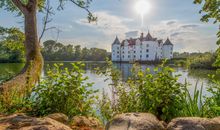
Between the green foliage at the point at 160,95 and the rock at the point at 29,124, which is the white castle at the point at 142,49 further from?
the rock at the point at 29,124

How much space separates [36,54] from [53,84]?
279cm

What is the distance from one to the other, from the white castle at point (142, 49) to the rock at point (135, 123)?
225ft

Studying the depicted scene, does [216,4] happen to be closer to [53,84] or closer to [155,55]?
[53,84]

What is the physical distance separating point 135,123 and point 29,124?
117 cm

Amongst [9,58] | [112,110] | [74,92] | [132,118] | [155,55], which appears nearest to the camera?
[132,118]

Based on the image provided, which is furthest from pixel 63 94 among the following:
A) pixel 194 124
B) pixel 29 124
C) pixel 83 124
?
pixel 194 124

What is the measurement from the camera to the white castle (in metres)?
73.6

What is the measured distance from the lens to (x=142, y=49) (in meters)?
74.7

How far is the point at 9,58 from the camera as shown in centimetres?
5578

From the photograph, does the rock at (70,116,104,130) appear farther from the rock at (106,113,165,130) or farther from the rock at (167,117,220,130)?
the rock at (167,117,220,130)

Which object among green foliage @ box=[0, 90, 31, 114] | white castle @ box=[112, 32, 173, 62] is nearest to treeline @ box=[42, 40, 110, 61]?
white castle @ box=[112, 32, 173, 62]

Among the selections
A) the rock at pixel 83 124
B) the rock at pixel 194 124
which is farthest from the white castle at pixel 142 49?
the rock at pixel 194 124

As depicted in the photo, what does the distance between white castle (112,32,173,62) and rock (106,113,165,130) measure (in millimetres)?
68657

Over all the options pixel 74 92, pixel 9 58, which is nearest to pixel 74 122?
pixel 74 92
